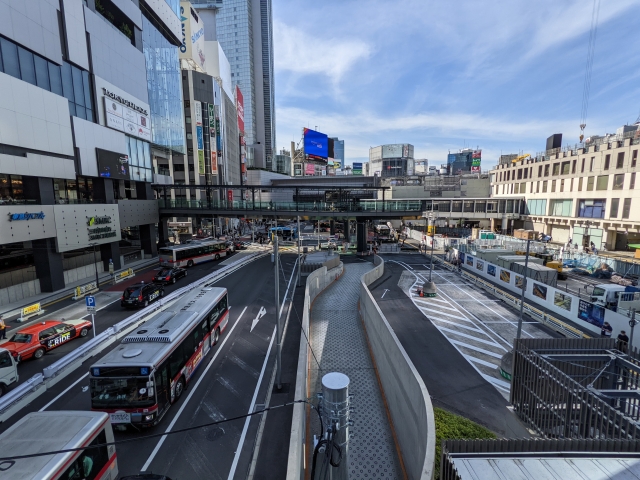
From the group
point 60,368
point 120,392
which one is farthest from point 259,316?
point 120,392

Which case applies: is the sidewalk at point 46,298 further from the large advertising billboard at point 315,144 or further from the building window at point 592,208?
the building window at point 592,208

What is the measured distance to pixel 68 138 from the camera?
27562 mm

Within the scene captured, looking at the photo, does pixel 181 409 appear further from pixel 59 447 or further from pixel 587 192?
pixel 587 192

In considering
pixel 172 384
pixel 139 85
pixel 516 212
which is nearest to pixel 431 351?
pixel 172 384

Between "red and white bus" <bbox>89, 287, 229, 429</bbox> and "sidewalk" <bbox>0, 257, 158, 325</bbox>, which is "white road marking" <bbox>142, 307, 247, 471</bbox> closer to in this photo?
"red and white bus" <bbox>89, 287, 229, 429</bbox>

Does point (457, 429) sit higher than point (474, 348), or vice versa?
point (457, 429)

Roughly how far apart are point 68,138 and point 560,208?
71.8 m

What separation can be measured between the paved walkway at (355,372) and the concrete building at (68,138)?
903 inches

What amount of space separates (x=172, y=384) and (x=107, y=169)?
30.1 m

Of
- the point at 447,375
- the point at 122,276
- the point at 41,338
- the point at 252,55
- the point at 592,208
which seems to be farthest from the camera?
the point at 252,55

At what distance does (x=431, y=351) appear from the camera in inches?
664

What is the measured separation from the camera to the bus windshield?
9.55 m

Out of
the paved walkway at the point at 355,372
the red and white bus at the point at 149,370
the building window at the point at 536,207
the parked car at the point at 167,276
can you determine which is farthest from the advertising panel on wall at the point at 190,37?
the building window at the point at 536,207

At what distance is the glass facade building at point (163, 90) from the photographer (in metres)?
49.1
